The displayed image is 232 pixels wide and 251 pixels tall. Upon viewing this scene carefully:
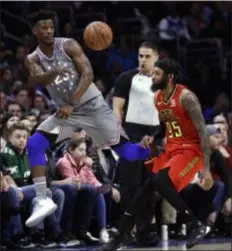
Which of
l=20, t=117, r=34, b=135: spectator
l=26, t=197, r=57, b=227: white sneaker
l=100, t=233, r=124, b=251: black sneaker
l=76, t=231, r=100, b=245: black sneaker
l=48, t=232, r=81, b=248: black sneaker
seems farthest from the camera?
l=20, t=117, r=34, b=135: spectator

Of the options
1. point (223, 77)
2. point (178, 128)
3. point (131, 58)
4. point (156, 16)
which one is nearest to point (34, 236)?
point (178, 128)

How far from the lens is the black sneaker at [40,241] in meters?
10.8

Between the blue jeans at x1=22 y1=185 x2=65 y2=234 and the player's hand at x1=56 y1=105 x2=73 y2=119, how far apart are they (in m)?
2.26

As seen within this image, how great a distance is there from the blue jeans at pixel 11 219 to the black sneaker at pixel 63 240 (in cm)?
42

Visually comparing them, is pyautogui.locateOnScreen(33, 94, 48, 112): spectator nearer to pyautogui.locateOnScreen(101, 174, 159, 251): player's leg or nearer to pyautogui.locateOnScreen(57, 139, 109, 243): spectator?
pyautogui.locateOnScreen(57, 139, 109, 243): spectator

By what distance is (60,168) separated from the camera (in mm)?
11094

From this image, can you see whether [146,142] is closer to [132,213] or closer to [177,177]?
[177,177]

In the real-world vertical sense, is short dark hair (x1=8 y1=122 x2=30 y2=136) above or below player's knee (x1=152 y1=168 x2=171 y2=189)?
above

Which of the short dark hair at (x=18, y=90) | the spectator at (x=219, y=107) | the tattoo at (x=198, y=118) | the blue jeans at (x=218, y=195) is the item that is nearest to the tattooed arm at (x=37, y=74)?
the tattoo at (x=198, y=118)

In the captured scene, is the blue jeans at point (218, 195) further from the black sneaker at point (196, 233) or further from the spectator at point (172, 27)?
the spectator at point (172, 27)

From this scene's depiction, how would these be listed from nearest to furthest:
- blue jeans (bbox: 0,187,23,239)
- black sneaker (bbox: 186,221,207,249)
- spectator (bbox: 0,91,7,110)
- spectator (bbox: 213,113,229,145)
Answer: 1. black sneaker (bbox: 186,221,207,249)
2. blue jeans (bbox: 0,187,23,239)
3. spectator (bbox: 213,113,229,145)
4. spectator (bbox: 0,91,7,110)

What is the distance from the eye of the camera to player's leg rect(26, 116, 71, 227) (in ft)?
28.2

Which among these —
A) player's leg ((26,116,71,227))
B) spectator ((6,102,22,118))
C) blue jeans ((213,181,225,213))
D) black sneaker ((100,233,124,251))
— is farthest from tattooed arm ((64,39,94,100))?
blue jeans ((213,181,225,213))

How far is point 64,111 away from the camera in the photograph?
27.6 feet
